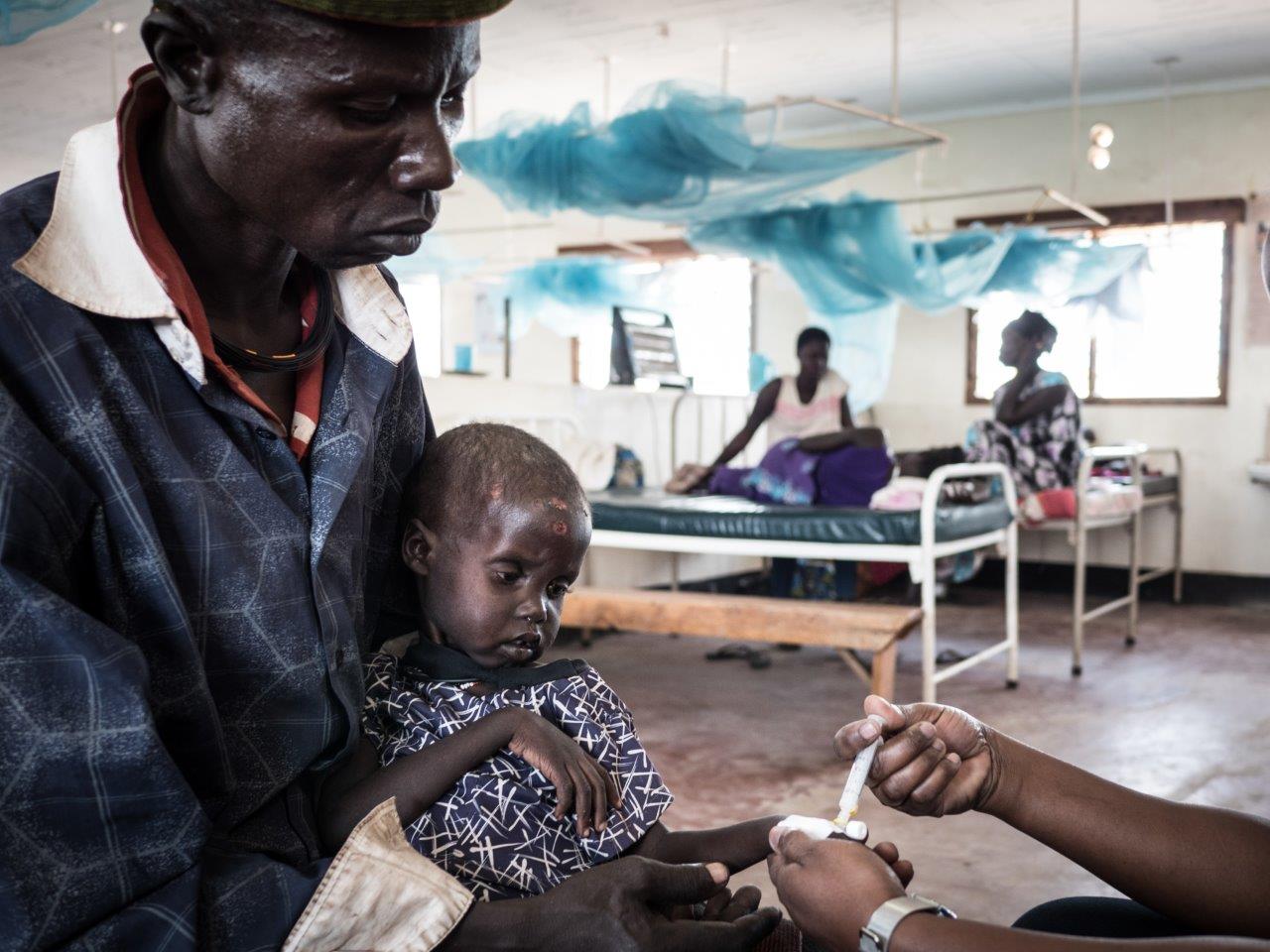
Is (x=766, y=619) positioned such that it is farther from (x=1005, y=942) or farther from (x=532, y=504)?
(x=1005, y=942)

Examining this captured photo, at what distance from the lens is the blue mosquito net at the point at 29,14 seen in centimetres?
305

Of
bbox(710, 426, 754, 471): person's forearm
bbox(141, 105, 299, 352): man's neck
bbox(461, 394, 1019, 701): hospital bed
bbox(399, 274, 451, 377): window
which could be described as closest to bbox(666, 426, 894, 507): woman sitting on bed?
bbox(461, 394, 1019, 701): hospital bed

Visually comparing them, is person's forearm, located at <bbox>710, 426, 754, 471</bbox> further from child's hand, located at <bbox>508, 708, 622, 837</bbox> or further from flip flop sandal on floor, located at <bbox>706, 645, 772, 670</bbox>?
child's hand, located at <bbox>508, 708, 622, 837</bbox>

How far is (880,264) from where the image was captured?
243 inches

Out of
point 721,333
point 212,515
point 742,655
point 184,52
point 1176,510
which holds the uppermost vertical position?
point 721,333

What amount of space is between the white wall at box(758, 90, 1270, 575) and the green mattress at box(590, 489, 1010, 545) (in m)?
3.60

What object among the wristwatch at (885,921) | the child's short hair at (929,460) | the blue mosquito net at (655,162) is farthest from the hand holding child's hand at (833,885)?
the child's short hair at (929,460)

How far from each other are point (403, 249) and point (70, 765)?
47cm

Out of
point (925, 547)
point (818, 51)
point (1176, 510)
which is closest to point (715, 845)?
point (925, 547)

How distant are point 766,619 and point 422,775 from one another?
3.06m

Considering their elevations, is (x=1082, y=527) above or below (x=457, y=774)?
below

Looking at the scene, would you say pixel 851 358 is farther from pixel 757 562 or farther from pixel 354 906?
pixel 354 906

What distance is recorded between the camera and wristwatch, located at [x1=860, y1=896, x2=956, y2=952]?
38.5 inches

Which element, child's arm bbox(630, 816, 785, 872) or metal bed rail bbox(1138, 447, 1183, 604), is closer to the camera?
child's arm bbox(630, 816, 785, 872)
